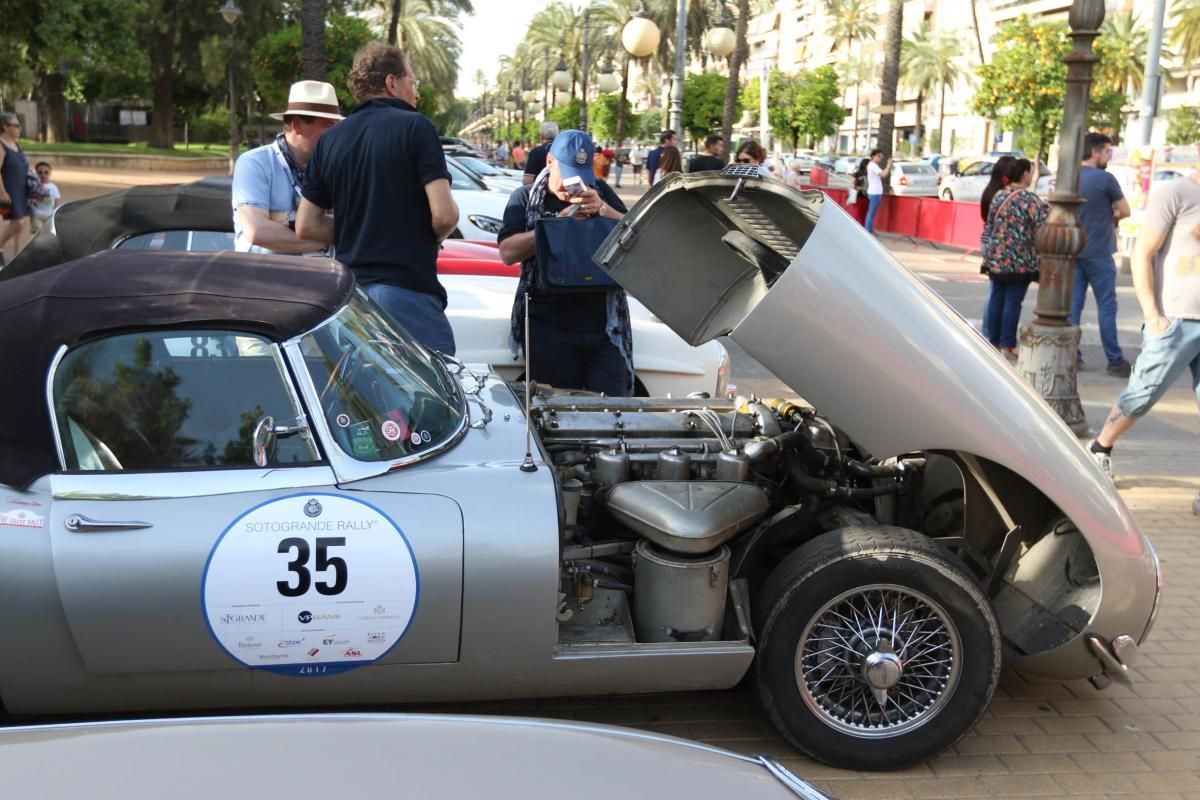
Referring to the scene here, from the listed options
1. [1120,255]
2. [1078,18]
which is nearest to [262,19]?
[1120,255]

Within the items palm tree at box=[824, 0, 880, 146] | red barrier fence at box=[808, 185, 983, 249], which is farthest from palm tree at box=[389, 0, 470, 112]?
red barrier fence at box=[808, 185, 983, 249]

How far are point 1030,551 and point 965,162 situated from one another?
38.1 m

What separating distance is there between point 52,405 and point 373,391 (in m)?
0.87

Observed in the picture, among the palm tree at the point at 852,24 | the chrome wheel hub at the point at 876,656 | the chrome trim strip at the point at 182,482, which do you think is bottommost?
Result: the chrome wheel hub at the point at 876,656

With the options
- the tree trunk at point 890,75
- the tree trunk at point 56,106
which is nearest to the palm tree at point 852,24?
the tree trunk at point 56,106

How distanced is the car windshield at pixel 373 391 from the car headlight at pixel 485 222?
6645 mm

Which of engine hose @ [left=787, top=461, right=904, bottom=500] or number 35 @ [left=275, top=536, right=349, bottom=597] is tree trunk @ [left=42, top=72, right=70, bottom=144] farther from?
number 35 @ [left=275, top=536, right=349, bottom=597]

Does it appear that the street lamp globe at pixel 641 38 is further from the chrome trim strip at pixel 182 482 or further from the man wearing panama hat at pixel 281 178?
the chrome trim strip at pixel 182 482

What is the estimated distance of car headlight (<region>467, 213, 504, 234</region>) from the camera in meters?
10.3

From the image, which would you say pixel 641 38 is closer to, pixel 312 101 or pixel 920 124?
pixel 312 101

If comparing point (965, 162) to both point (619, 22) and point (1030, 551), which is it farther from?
point (1030, 551)

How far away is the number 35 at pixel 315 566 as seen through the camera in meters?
3.06

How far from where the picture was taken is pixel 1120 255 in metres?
17.9

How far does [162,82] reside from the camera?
44.7m
